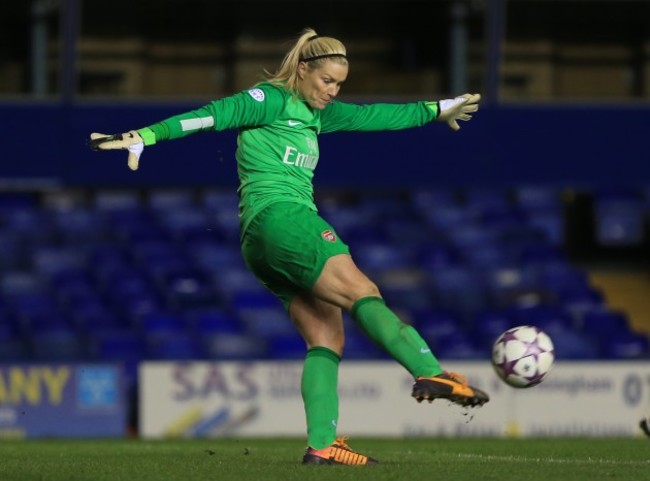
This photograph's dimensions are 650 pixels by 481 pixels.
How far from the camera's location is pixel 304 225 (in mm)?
6777

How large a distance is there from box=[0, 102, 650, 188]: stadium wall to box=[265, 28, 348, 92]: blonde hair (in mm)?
11920

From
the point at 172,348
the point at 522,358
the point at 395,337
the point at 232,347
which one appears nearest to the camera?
the point at 395,337

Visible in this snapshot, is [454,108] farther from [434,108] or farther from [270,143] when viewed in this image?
[270,143]

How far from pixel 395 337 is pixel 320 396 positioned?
565 mm

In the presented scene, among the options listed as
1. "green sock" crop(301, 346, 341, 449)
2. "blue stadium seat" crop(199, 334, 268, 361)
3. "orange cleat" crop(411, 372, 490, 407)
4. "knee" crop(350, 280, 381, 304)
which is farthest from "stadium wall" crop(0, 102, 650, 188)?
"orange cleat" crop(411, 372, 490, 407)

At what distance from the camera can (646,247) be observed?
21438mm

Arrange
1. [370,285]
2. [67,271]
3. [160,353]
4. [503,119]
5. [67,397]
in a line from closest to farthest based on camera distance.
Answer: [370,285]
[67,397]
[160,353]
[67,271]
[503,119]

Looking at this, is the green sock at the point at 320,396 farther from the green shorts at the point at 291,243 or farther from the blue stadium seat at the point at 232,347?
the blue stadium seat at the point at 232,347

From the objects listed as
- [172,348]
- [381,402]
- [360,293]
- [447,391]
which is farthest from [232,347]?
[447,391]

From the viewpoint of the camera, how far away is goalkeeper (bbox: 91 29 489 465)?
661cm

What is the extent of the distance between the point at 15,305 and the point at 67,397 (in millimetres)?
2303

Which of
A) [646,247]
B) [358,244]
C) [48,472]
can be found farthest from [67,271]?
[48,472]

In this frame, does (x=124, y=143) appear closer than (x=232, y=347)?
Yes

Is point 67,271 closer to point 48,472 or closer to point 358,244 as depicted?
point 358,244
